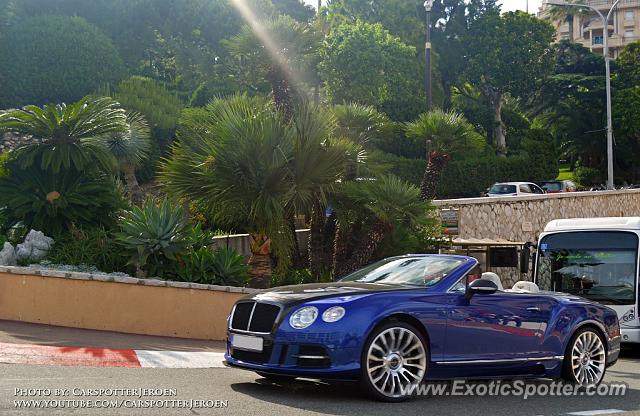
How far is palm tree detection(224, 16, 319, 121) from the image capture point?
59.9ft

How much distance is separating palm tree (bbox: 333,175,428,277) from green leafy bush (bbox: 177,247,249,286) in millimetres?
2582

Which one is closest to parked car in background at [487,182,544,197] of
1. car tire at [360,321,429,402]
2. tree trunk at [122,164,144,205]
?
tree trunk at [122,164,144,205]

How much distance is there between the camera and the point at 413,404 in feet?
26.7

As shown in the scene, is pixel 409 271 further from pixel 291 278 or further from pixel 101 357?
pixel 291 278

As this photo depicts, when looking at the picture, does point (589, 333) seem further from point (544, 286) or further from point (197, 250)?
point (197, 250)

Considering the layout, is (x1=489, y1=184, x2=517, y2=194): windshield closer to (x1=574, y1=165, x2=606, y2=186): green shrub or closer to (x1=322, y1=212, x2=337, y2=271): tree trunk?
(x1=322, y1=212, x2=337, y2=271): tree trunk

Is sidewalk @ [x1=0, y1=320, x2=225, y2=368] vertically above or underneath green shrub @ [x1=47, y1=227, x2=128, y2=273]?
underneath

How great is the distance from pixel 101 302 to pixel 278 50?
719cm

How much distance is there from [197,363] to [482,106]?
170 ft

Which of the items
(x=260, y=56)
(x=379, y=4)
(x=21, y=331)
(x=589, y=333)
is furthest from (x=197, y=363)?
(x=379, y=4)

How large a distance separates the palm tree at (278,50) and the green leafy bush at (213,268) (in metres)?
4.13

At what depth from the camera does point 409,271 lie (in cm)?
917

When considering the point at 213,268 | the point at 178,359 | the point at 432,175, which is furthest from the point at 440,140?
the point at 178,359

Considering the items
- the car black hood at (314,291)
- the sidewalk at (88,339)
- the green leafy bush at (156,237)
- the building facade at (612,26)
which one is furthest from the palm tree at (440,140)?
the building facade at (612,26)
